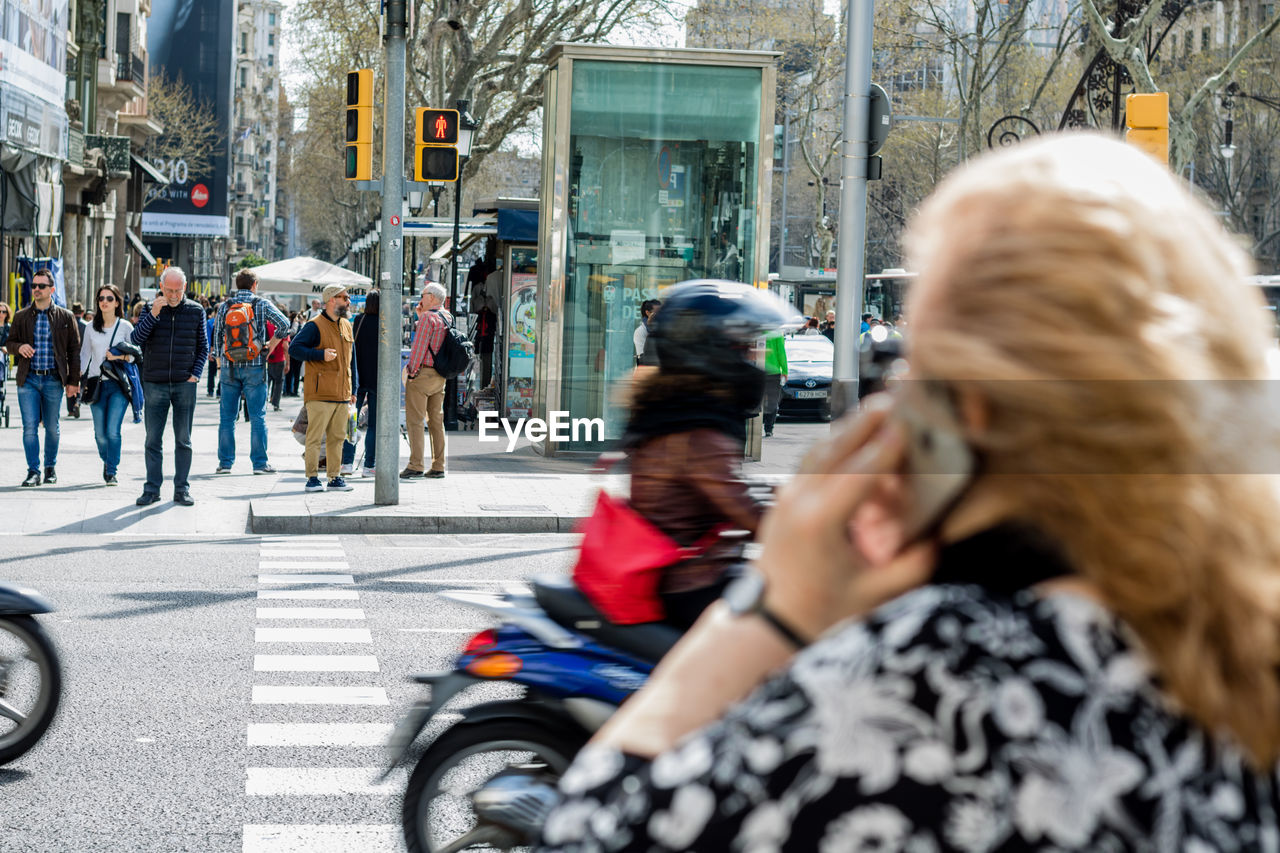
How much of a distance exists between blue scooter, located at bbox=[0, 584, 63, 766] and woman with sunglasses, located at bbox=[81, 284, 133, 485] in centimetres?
847

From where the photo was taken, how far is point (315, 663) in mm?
7082

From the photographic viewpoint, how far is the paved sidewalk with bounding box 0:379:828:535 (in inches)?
464

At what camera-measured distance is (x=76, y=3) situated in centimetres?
4134

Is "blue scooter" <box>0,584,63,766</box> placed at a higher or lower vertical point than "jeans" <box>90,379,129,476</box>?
lower

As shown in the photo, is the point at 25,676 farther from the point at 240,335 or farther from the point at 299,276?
the point at 299,276

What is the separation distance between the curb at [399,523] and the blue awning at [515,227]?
29.3 feet

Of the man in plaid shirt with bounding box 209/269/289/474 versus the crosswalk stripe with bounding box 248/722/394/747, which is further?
the man in plaid shirt with bounding box 209/269/289/474

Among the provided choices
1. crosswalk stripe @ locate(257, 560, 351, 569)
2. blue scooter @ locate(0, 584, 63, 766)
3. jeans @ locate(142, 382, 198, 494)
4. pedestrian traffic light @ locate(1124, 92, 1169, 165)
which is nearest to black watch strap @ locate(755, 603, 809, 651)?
blue scooter @ locate(0, 584, 63, 766)

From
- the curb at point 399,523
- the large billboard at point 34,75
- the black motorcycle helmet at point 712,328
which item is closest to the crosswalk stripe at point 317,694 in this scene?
the black motorcycle helmet at point 712,328

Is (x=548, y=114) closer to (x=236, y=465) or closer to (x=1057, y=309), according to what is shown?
(x=236, y=465)

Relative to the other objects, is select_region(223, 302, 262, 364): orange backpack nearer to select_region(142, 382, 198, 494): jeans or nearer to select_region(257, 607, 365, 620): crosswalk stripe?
select_region(142, 382, 198, 494): jeans

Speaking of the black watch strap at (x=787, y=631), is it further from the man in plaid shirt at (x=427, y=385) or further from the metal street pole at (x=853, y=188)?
the man in plaid shirt at (x=427, y=385)
